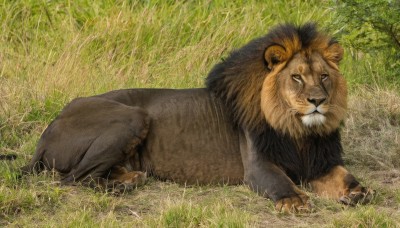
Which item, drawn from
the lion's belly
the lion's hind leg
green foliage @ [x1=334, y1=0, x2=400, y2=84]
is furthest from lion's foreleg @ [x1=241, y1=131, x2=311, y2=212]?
green foliage @ [x1=334, y1=0, x2=400, y2=84]

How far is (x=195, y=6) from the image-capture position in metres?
10.1

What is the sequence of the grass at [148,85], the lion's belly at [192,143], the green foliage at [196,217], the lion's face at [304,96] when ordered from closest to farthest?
1. the green foliage at [196,217]
2. the grass at [148,85]
3. the lion's face at [304,96]
4. the lion's belly at [192,143]

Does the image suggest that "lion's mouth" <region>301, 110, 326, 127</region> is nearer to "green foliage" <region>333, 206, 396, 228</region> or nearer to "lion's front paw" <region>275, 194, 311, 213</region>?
"lion's front paw" <region>275, 194, 311, 213</region>

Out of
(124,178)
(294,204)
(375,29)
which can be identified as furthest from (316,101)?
(375,29)

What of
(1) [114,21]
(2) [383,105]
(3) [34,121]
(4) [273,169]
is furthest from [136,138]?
(1) [114,21]

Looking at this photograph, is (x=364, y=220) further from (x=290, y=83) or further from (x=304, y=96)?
(x=290, y=83)

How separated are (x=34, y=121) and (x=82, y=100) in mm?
1098

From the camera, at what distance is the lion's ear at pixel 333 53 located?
5.91 meters

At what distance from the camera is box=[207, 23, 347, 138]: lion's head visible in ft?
18.6

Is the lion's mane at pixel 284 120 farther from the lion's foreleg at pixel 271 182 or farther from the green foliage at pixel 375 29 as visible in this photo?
the green foliage at pixel 375 29

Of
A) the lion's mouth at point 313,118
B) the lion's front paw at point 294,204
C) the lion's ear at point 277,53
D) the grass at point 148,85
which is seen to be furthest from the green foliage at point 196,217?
the lion's ear at point 277,53

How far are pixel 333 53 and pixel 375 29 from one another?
6.46 ft

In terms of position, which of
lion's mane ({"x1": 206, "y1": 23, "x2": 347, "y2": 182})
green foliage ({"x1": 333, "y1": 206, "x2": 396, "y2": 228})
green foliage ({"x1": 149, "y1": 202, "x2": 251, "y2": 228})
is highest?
lion's mane ({"x1": 206, "y1": 23, "x2": 347, "y2": 182})

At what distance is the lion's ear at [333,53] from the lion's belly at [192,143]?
2.64ft
